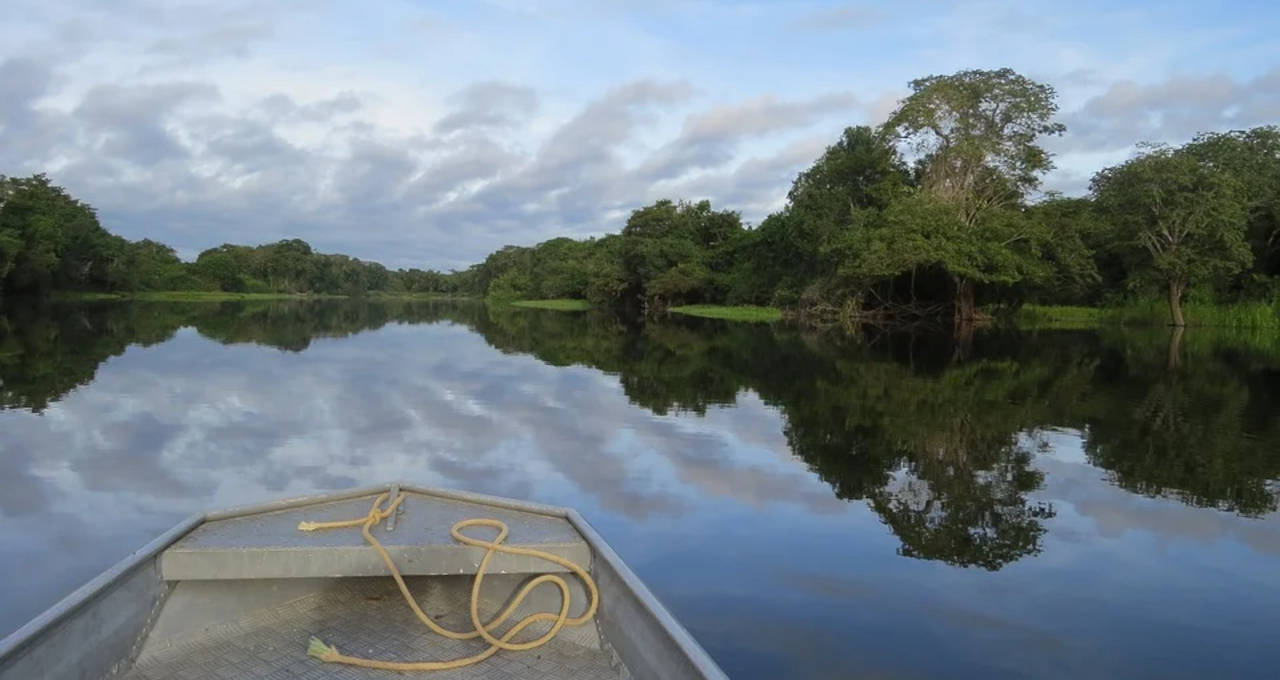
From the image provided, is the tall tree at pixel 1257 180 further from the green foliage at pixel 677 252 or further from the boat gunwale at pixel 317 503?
the boat gunwale at pixel 317 503

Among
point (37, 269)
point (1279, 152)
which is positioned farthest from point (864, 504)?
point (37, 269)

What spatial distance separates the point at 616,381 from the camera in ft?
50.4

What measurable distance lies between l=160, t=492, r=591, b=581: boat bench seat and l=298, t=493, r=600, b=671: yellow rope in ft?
0.13

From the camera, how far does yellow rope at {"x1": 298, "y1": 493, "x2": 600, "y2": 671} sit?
11.0ft

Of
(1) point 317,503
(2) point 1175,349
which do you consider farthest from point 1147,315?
(1) point 317,503

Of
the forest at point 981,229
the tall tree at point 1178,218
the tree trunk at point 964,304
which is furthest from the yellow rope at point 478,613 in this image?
the tall tree at point 1178,218

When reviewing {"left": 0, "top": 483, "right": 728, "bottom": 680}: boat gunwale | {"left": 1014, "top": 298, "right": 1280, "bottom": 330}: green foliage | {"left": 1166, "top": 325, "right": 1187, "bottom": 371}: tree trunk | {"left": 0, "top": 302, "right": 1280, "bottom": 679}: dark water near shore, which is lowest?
{"left": 0, "top": 302, "right": 1280, "bottom": 679}: dark water near shore

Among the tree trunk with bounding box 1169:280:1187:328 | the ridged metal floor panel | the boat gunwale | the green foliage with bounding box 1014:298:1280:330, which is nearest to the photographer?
the boat gunwale

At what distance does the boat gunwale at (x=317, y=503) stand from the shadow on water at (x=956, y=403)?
290cm

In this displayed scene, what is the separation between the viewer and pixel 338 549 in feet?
11.7

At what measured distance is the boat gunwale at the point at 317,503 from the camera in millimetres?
2632

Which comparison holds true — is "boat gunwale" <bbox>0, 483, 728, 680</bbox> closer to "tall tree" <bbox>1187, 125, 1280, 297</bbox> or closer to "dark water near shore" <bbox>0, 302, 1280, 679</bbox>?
"dark water near shore" <bbox>0, 302, 1280, 679</bbox>

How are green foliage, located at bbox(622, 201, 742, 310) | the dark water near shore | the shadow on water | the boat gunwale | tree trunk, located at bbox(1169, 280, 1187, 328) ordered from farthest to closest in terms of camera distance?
green foliage, located at bbox(622, 201, 742, 310), tree trunk, located at bbox(1169, 280, 1187, 328), the shadow on water, the dark water near shore, the boat gunwale

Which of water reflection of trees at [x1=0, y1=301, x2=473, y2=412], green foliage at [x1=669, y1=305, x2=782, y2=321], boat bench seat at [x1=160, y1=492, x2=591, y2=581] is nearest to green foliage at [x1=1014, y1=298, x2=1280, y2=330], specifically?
green foliage at [x1=669, y1=305, x2=782, y2=321]
